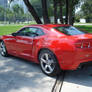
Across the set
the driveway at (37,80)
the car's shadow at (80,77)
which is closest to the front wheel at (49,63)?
the driveway at (37,80)

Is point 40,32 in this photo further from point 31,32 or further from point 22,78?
point 22,78

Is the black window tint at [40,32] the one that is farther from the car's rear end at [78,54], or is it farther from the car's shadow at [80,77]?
the car's shadow at [80,77]

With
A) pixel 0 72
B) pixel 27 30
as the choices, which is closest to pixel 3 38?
pixel 27 30

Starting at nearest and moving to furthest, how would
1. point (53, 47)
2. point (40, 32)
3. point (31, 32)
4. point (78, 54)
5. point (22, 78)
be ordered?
point (78, 54)
point (53, 47)
point (22, 78)
point (40, 32)
point (31, 32)

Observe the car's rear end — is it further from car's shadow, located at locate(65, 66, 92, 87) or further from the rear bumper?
car's shadow, located at locate(65, 66, 92, 87)

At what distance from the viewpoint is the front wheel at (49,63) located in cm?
446

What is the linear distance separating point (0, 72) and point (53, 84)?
180 centimetres

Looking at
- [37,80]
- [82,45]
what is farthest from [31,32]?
[82,45]

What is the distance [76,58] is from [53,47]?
2.22 ft

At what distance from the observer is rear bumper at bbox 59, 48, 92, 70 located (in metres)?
4.06

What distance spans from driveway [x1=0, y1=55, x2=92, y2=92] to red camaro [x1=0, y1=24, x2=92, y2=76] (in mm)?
329

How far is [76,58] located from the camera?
4082 mm

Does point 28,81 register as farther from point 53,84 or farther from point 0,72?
point 0,72

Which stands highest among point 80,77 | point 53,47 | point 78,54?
point 53,47
